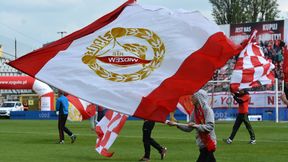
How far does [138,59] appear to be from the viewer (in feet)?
28.1

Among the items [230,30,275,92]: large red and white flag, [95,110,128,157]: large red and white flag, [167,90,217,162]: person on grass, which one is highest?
[230,30,275,92]: large red and white flag

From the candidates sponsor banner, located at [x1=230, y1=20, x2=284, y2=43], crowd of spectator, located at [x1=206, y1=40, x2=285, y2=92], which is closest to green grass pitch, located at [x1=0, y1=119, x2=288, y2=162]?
crowd of spectator, located at [x1=206, y1=40, x2=285, y2=92]

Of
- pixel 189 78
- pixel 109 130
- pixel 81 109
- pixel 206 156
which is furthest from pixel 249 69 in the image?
pixel 189 78

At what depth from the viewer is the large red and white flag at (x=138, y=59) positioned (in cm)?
851

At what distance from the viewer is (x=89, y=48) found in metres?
8.81

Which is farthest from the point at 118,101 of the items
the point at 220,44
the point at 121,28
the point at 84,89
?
the point at 220,44

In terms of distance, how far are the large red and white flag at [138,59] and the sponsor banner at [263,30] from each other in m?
43.8

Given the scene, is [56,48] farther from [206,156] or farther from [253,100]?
[253,100]

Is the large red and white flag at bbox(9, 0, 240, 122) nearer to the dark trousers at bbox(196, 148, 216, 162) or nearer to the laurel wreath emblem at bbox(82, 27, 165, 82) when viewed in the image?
the laurel wreath emblem at bbox(82, 27, 165, 82)

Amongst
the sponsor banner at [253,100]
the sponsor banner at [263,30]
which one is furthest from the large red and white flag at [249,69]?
the sponsor banner at [263,30]

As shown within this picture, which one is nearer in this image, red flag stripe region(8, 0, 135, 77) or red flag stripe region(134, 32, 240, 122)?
red flag stripe region(134, 32, 240, 122)

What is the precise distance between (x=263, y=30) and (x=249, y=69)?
29045 mm

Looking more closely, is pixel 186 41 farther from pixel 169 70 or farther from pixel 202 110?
pixel 202 110

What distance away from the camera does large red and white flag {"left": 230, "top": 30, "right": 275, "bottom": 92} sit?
22.6m
